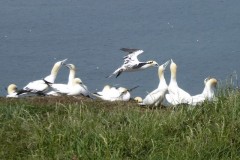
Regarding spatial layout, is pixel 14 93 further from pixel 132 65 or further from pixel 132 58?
pixel 132 58

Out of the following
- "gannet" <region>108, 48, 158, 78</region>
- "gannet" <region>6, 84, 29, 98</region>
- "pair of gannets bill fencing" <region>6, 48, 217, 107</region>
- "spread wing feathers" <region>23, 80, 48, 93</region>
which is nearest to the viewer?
"pair of gannets bill fencing" <region>6, 48, 217, 107</region>

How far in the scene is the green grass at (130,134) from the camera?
7.18 metres

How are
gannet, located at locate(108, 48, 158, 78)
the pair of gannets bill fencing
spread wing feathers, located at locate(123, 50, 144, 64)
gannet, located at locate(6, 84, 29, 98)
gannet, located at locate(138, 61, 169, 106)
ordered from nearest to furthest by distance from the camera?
the pair of gannets bill fencing
gannet, located at locate(138, 61, 169, 106)
gannet, located at locate(6, 84, 29, 98)
gannet, located at locate(108, 48, 158, 78)
spread wing feathers, located at locate(123, 50, 144, 64)

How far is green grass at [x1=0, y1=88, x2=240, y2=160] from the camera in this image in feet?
23.6

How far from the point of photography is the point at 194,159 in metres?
7.06

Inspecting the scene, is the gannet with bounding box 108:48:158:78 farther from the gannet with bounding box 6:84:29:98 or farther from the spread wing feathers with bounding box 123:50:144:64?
the gannet with bounding box 6:84:29:98

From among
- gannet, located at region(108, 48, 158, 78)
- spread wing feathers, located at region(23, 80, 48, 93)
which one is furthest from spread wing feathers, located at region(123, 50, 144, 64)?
spread wing feathers, located at region(23, 80, 48, 93)

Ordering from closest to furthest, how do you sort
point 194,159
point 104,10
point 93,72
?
point 194,159
point 93,72
point 104,10

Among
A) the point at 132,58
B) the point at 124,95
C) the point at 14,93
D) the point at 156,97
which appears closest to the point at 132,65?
the point at 132,58

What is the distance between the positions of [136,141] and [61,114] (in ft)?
4.37

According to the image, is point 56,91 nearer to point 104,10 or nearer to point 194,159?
point 194,159

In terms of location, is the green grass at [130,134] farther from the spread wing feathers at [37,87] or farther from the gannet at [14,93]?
the spread wing feathers at [37,87]

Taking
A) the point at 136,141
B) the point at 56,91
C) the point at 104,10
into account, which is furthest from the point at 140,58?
the point at 136,141

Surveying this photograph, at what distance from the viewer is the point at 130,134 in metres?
7.34
